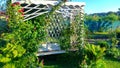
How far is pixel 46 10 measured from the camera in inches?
593

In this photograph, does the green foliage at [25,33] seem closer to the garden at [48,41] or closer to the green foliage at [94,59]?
the garden at [48,41]

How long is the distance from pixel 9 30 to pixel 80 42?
4.50 metres

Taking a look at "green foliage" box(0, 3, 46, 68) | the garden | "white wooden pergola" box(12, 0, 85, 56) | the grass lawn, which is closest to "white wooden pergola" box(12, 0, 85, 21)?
"white wooden pergola" box(12, 0, 85, 56)

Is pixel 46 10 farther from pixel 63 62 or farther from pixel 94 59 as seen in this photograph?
pixel 94 59

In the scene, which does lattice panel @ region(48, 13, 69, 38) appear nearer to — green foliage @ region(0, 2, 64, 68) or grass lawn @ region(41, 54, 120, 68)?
grass lawn @ region(41, 54, 120, 68)

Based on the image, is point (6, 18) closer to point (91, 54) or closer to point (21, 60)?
point (91, 54)

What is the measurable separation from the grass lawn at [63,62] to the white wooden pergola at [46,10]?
0.49m

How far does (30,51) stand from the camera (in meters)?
12.7

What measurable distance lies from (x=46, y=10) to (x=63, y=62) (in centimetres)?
268

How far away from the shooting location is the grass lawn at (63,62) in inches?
588

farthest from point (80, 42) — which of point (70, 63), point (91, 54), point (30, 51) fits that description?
point (30, 51)

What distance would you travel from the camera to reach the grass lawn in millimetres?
14938

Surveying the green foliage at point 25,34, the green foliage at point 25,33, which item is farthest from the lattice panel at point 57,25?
the green foliage at point 25,34

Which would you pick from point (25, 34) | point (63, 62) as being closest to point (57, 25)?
point (63, 62)
